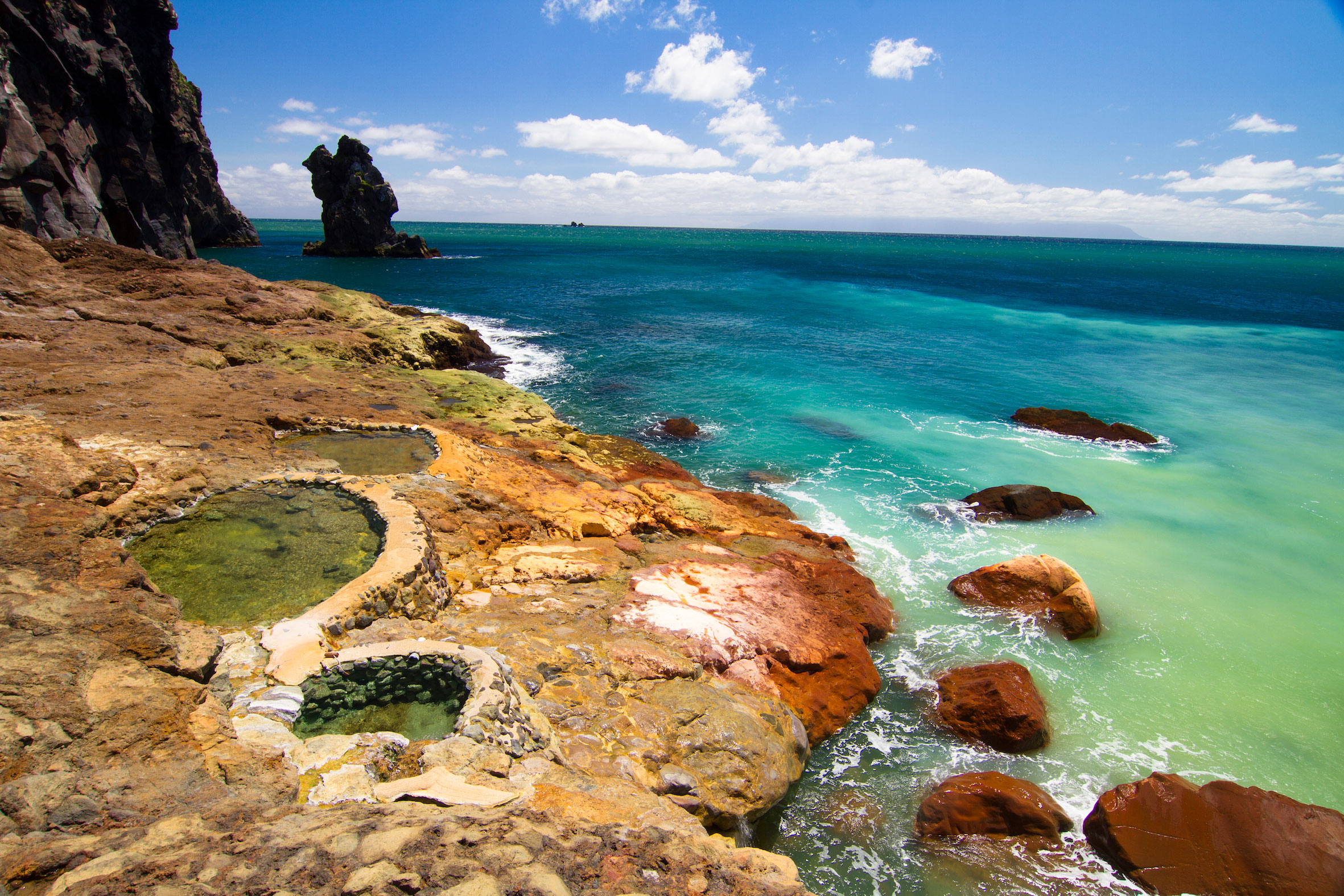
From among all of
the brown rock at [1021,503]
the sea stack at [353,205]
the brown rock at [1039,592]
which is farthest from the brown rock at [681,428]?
the sea stack at [353,205]

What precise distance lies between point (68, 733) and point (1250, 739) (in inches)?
548

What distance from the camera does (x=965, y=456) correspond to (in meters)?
19.7

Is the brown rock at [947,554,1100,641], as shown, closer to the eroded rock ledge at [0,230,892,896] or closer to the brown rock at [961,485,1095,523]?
the eroded rock ledge at [0,230,892,896]

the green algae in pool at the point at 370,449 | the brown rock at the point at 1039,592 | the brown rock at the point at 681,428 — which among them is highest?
the green algae in pool at the point at 370,449

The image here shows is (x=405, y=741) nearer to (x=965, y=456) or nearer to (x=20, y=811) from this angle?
(x=20, y=811)

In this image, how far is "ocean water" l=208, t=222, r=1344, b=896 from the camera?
805 cm

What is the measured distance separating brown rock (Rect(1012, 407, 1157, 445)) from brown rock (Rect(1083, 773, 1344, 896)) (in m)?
17.4

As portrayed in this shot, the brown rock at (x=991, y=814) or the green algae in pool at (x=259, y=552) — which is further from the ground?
the green algae in pool at (x=259, y=552)

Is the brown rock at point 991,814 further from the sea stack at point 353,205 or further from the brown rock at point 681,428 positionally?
the sea stack at point 353,205

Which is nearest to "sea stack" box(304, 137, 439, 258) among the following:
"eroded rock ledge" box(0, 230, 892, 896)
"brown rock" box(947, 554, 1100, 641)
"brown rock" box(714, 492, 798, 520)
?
"eroded rock ledge" box(0, 230, 892, 896)

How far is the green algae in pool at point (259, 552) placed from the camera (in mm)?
6668

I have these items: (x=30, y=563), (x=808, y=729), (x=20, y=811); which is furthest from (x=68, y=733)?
(x=808, y=729)

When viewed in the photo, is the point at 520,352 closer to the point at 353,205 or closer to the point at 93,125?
the point at 93,125

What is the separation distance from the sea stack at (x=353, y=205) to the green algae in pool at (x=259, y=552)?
7803 centimetres
